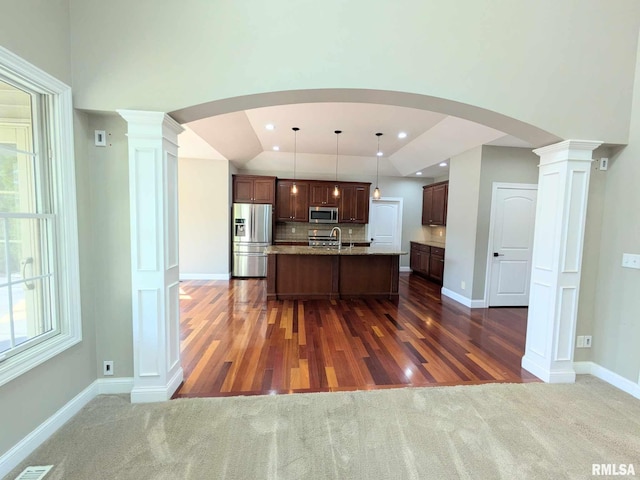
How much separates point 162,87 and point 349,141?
13.6ft

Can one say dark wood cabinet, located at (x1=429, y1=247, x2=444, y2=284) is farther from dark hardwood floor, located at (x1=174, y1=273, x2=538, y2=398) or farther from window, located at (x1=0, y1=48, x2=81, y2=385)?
window, located at (x1=0, y1=48, x2=81, y2=385)

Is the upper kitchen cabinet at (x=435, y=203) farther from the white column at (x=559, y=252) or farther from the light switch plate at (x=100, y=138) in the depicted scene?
the light switch plate at (x=100, y=138)

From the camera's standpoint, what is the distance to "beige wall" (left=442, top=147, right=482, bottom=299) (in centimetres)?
459

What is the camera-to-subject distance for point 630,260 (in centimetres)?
236

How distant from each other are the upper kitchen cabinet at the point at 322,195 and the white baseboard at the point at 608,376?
5.38 m

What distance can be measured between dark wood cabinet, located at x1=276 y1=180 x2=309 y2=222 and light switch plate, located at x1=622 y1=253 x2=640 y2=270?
18.1ft

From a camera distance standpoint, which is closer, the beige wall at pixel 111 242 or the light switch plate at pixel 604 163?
the beige wall at pixel 111 242

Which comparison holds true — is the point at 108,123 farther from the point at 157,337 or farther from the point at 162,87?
the point at 157,337

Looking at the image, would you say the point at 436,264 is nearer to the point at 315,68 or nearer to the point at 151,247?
the point at 315,68

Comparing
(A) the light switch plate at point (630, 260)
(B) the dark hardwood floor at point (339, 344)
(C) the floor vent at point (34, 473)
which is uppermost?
(A) the light switch plate at point (630, 260)

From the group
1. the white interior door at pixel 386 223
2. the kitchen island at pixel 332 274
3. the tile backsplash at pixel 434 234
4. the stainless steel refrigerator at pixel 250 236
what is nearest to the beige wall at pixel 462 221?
the kitchen island at pixel 332 274

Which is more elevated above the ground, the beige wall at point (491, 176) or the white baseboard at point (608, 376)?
the beige wall at point (491, 176)

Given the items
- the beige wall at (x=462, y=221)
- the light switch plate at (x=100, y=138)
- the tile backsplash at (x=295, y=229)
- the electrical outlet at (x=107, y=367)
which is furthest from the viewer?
the tile backsplash at (x=295, y=229)

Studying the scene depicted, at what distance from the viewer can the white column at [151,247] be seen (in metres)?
1.96
